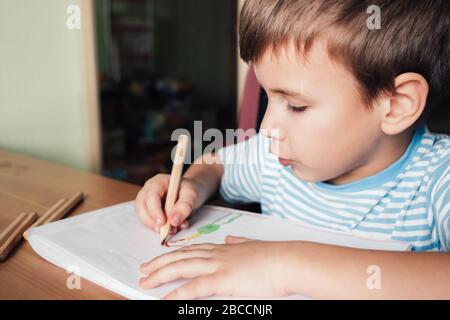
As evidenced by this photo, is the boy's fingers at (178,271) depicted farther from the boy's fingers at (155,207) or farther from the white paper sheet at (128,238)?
the boy's fingers at (155,207)

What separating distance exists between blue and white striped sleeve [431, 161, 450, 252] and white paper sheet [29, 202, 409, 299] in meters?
0.06

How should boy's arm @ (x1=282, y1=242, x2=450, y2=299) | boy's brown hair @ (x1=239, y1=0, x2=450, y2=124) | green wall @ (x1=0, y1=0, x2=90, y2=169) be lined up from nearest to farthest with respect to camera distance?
boy's arm @ (x1=282, y1=242, x2=450, y2=299), boy's brown hair @ (x1=239, y1=0, x2=450, y2=124), green wall @ (x1=0, y1=0, x2=90, y2=169)

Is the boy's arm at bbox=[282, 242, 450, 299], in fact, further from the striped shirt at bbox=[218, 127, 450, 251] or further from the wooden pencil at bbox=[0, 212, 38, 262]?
the wooden pencil at bbox=[0, 212, 38, 262]

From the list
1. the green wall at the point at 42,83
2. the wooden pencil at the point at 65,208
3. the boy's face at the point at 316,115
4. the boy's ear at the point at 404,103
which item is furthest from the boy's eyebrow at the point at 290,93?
the green wall at the point at 42,83

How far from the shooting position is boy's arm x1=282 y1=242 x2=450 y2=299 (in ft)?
1.26

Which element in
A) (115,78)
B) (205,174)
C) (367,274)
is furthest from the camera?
(115,78)

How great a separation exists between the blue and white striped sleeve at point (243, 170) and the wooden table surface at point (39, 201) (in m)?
0.16

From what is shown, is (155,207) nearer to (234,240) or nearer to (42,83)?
(234,240)

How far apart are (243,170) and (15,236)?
1.23 ft

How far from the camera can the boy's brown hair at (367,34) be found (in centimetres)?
51

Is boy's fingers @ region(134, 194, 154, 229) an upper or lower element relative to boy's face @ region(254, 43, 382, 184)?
lower

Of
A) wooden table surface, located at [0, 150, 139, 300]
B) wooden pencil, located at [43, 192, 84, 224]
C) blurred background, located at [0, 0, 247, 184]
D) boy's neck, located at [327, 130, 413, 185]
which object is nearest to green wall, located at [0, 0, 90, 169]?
blurred background, located at [0, 0, 247, 184]

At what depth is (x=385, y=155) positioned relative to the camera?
2.07ft

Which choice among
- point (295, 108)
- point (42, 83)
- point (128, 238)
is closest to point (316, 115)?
point (295, 108)
